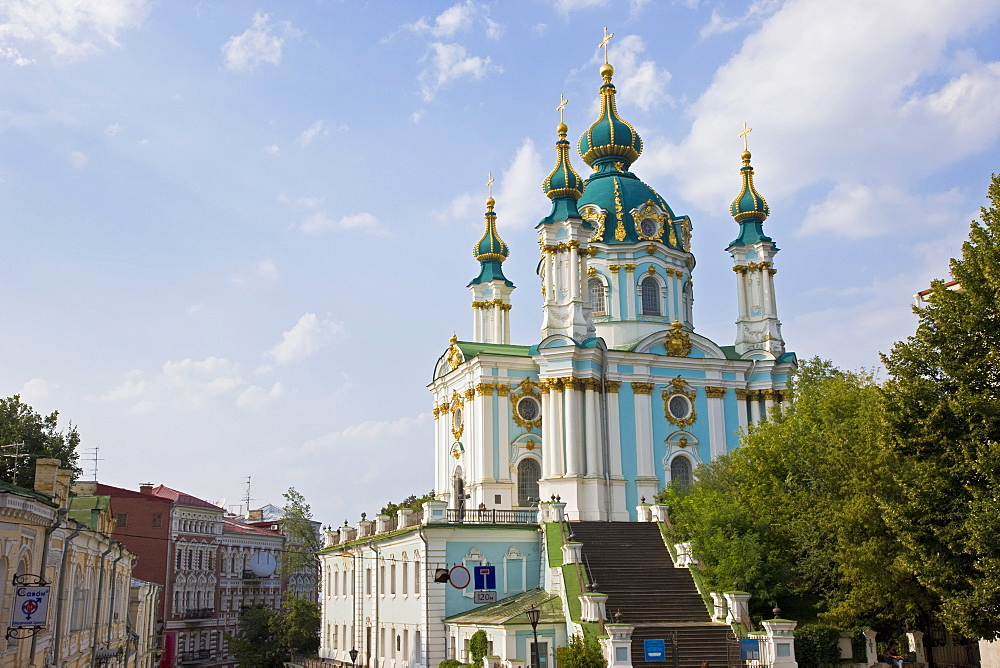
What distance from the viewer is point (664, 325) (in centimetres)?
4450

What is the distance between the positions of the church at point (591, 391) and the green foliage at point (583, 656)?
23.5 ft

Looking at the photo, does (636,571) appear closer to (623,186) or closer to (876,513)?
(876,513)

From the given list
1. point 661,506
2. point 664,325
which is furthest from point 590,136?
point 661,506

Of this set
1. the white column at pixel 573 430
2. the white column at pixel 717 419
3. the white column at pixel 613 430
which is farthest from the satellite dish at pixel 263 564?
the white column at pixel 717 419

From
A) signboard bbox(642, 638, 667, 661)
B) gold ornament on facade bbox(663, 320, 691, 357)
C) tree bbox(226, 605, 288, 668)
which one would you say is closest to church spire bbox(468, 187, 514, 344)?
gold ornament on facade bbox(663, 320, 691, 357)

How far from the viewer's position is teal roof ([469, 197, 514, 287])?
52.5 m

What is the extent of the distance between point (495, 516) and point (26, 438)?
20.5 meters

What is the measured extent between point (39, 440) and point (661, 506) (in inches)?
988

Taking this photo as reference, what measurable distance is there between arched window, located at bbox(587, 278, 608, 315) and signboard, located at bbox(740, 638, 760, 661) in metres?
21.7

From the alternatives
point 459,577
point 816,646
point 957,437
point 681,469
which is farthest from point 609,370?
point 957,437

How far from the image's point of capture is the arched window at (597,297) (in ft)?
147

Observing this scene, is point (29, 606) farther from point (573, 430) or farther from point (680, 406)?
point (680, 406)

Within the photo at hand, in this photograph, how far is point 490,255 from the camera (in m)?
52.8

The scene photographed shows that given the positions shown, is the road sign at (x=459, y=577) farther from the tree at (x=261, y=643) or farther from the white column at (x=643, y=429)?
the tree at (x=261, y=643)
